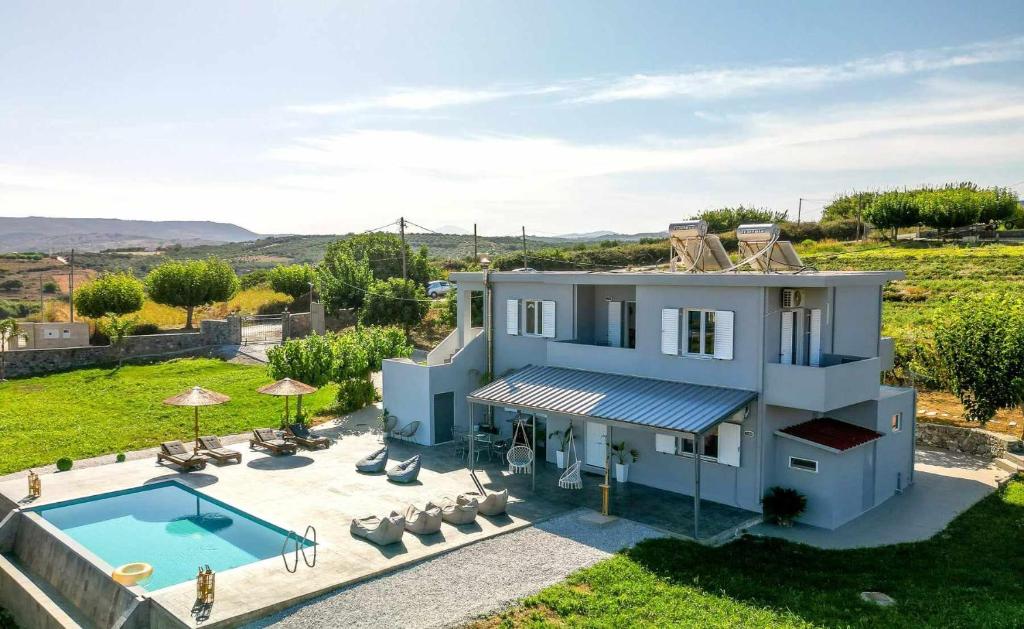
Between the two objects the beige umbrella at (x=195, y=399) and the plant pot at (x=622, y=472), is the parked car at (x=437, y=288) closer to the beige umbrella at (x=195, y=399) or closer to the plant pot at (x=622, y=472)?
the beige umbrella at (x=195, y=399)

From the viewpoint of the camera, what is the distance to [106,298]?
4100 centimetres

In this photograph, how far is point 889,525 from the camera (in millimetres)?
16844

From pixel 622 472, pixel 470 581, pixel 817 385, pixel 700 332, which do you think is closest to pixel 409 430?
pixel 622 472

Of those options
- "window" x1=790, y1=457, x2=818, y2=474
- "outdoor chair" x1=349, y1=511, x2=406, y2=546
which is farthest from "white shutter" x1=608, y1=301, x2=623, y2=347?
"outdoor chair" x1=349, y1=511, x2=406, y2=546

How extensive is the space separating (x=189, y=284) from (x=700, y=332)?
114 ft

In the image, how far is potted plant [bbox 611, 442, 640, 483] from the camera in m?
Result: 19.2

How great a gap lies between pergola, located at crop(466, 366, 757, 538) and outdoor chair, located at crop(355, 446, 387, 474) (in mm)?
3084

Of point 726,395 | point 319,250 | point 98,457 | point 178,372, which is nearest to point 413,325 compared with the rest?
point 178,372

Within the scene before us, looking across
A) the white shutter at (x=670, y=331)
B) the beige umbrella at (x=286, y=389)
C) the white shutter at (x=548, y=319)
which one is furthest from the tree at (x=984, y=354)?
the beige umbrella at (x=286, y=389)

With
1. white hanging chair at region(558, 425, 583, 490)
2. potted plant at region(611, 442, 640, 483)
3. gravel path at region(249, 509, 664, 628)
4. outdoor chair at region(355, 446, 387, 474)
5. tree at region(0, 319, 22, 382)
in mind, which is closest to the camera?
gravel path at region(249, 509, 664, 628)

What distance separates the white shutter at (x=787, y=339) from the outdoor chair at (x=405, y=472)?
31.7 ft

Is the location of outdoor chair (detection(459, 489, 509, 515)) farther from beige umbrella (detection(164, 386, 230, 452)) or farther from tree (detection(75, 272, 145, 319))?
tree (detection(75, 272, 145, 319))

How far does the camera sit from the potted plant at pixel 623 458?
19236 mm

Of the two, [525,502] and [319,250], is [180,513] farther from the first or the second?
[319,250]
